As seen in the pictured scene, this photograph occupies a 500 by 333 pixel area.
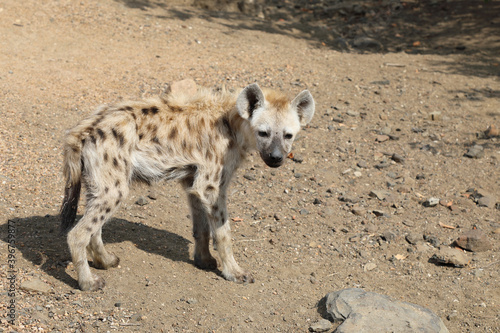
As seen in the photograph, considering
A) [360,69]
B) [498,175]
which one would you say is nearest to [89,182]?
[498,175]

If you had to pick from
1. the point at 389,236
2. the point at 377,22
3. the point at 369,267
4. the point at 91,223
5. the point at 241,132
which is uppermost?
the point at 377,22

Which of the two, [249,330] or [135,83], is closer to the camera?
[249,330]

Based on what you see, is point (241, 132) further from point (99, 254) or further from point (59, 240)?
point (59, 240)

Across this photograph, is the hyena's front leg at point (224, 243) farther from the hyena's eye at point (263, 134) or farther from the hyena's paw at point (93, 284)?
the hyena's paw at point (93, 284)

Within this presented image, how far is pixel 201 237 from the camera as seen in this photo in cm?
395

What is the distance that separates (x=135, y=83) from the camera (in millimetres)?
6312

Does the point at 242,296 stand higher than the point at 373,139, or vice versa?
the point at 373,139

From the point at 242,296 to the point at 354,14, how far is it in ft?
25.1

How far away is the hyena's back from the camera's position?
327 cm

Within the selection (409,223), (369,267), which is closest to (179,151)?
(369,267)

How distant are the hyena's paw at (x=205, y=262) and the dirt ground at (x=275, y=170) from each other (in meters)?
0.07

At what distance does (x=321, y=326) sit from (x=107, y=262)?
1.44m

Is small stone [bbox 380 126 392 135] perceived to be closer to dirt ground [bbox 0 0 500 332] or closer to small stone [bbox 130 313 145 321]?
dirt ground [bbox 0 0 500 332]

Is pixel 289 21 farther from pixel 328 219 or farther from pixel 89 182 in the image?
pixel 89 182
